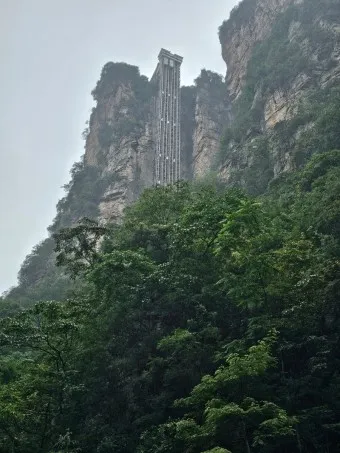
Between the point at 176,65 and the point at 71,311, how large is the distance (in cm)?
4727

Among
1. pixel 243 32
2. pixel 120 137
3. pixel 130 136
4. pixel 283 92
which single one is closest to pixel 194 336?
pixel 283 92

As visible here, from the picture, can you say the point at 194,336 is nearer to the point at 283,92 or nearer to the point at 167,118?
the point at 283,92

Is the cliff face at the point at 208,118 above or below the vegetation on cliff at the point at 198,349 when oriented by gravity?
above

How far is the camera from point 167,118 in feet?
169

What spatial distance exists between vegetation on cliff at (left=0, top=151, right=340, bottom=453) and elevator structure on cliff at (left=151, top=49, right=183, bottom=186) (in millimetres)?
31227

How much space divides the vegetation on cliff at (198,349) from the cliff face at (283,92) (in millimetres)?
12133

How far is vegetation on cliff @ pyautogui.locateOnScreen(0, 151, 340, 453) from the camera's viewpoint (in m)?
8.94

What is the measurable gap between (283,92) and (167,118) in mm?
18831

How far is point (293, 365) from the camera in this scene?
10.8 m

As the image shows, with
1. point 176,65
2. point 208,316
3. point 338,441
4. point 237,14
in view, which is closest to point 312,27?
point 237,14

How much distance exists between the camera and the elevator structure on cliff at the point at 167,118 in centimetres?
4775

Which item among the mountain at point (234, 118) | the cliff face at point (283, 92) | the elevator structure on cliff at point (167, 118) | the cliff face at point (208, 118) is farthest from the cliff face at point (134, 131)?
the cliff face at point (283, 92)

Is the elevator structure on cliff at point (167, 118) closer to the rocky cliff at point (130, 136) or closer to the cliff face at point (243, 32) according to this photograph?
the rocky cliff at point (130, 136)

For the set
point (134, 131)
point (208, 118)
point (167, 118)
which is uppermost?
point (167, 118)
